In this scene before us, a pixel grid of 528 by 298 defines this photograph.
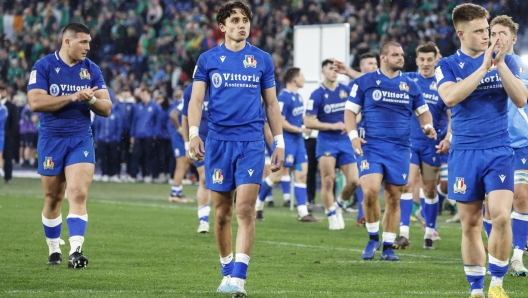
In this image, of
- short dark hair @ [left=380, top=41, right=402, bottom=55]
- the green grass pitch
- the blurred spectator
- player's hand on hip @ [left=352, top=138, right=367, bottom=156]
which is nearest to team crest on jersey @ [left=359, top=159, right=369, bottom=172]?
player's hand on hip @ [left=352, top=138, right=367, bottom=156]

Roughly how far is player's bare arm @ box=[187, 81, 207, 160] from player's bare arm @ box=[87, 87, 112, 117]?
1724mm

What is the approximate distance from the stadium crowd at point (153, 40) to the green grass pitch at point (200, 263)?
9.07 meters

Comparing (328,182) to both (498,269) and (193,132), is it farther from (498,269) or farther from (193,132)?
(498,269)

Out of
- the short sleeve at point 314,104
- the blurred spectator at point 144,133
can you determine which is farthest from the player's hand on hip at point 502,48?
the blurred spectator at point 144,133

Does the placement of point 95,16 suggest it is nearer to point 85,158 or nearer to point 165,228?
point 165,228

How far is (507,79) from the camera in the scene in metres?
7.36

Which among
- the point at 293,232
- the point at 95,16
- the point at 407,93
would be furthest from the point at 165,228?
the point at 95,16

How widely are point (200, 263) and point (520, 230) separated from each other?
11.2ft

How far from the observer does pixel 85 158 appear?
10102mm

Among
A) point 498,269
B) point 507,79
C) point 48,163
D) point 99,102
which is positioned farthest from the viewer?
point 48,163

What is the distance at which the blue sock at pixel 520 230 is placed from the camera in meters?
9.91

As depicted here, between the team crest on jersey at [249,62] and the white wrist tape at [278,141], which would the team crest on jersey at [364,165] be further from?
the team crest on jersey at [249,62]

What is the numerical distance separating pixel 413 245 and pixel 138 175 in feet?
63.0

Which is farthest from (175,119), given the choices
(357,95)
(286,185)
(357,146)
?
(357,146)
